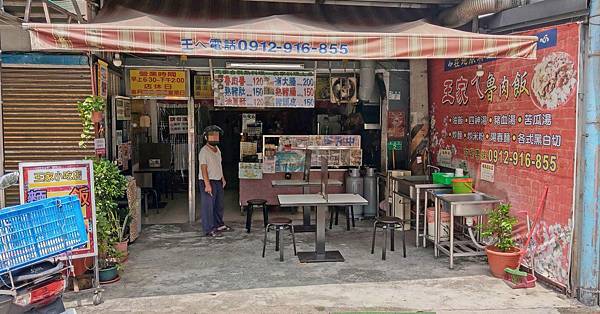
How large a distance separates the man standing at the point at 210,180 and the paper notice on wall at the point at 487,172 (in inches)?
146

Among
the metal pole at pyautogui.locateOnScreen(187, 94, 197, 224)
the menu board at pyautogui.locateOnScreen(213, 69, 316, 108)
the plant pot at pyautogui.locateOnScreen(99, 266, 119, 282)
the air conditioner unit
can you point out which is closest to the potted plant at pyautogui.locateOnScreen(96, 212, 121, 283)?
the plant pot at pyautogui.locateOnScreen(99, 266, 119, 282)

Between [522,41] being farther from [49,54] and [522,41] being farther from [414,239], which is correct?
[49,54]

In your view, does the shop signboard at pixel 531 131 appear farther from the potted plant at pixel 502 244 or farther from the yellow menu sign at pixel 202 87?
the yellow menu sign at pixel 202 87

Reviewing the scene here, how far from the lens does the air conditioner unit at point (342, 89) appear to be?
857 centimetres

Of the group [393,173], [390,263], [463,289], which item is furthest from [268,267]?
[393,173]

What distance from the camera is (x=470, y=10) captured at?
639 cm

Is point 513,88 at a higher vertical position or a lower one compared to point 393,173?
higher

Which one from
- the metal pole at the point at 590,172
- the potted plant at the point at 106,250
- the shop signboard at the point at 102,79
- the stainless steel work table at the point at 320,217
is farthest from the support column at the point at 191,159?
the metal pole at the point at 590,172

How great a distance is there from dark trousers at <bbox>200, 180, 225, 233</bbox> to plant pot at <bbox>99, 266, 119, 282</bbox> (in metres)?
2.08

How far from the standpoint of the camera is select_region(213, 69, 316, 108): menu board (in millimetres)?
8086

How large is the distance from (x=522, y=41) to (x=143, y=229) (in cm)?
605

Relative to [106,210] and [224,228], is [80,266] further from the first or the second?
[224,228]

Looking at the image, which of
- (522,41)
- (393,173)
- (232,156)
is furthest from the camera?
(232,156)

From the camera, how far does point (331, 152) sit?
8805 millimetres
